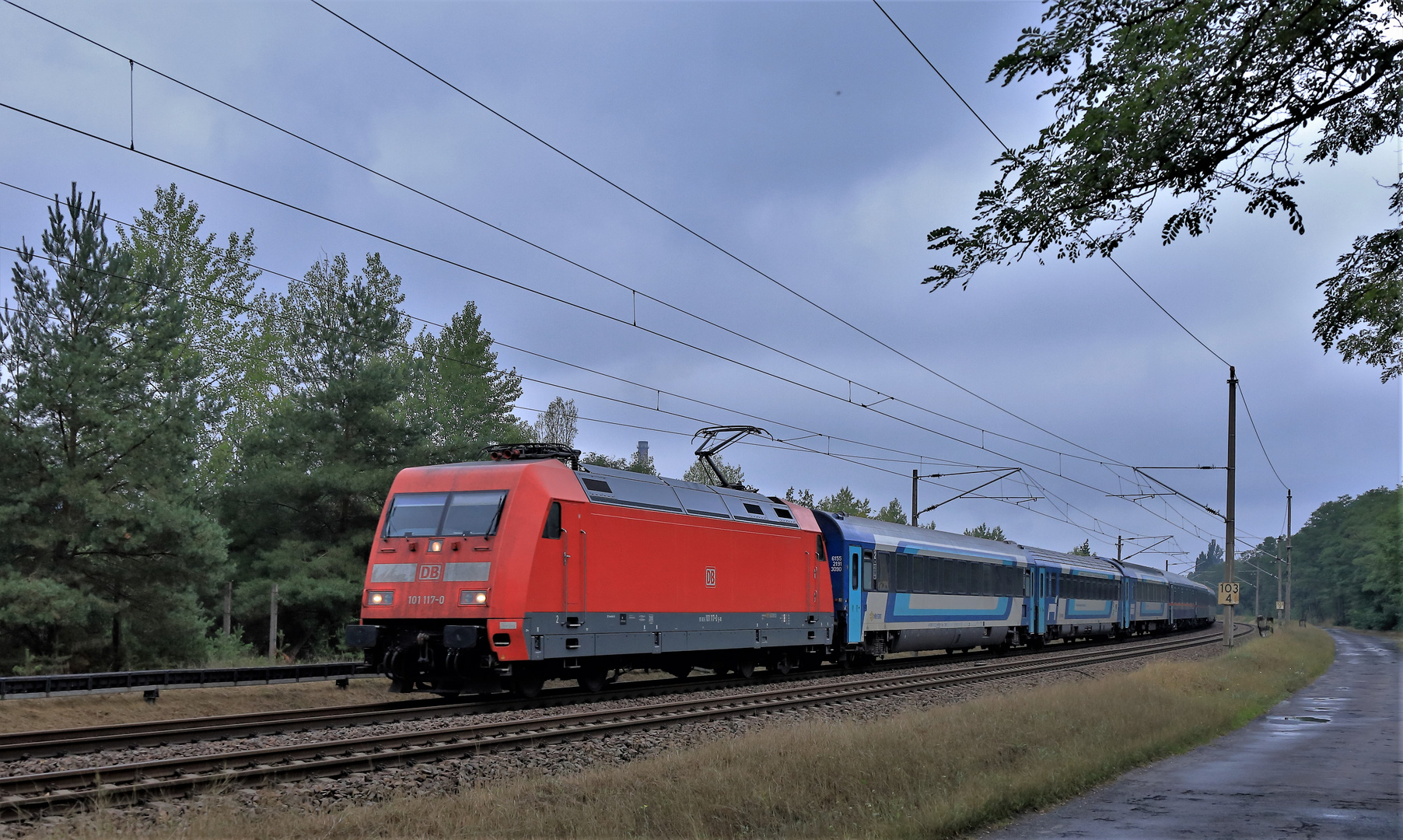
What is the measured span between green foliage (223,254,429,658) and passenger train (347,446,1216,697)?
11927mm

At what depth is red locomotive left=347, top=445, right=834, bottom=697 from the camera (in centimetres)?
1593

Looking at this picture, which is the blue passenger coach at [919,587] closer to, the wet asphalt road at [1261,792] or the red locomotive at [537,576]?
the red locomotive at [537,576]

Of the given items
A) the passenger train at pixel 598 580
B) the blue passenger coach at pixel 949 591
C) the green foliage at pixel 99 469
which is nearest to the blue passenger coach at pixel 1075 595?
the blue passenger coach at pixel 949 591

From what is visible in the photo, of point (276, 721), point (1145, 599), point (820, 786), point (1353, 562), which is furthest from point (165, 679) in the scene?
point (1353, 562)

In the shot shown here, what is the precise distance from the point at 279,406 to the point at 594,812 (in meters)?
35.2

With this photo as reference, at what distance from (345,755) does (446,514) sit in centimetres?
565

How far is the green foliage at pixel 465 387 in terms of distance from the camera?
145ft

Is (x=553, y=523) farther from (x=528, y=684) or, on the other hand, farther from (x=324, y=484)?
(x=324, y=484)

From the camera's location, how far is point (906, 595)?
28.5 meters

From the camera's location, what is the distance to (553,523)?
54.1ft

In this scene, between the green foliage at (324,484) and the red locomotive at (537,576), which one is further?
the green foliage at (324,484)

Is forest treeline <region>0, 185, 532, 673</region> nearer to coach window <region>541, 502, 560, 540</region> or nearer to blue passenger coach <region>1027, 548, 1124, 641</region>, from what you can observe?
coach window <region>541, 502, 560, 540</region>

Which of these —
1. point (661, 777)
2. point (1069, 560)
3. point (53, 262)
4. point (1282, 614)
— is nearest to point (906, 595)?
point (1069, 560)

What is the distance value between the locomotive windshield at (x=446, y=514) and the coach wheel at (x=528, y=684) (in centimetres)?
241
